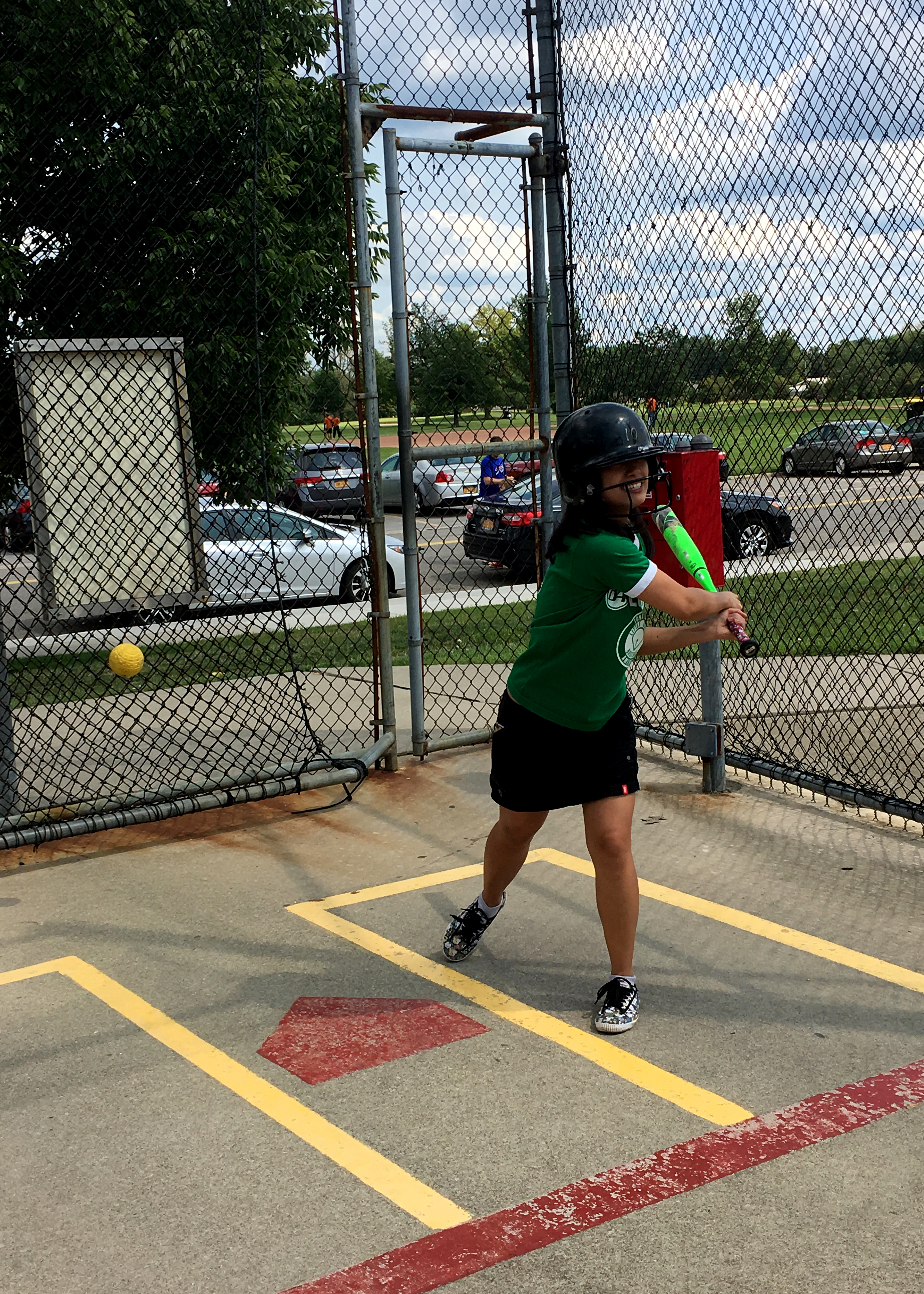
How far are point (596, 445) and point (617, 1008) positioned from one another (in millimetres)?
1638

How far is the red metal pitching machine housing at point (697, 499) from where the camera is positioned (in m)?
5.27

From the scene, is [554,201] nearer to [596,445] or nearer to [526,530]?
[596,445]

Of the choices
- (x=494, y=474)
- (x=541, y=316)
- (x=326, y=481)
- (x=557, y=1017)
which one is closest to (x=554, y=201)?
(x=541, y=316)

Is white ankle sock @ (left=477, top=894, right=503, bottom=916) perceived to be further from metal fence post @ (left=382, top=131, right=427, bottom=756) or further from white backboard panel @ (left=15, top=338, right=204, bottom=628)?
white backboard panel @ (left=15, top=338, right=204, bottom=628)

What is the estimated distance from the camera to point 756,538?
1084 cm

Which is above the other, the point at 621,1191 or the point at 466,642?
the point at 466,642

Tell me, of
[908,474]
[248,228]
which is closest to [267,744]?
[248,228]

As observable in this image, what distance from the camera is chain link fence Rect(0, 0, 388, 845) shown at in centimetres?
613

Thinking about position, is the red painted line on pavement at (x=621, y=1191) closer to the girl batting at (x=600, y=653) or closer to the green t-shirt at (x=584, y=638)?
the girl batting at (x=600, y=653)

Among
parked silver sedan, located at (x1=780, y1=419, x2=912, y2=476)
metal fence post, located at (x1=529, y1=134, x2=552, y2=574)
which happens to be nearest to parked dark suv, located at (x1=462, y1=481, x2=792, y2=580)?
metal fence post, located at (x1=529, y1=134, x2=552, y2=574)

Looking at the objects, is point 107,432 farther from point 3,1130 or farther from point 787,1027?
point 787,1027

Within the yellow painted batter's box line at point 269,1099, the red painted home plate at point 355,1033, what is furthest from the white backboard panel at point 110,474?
the red painted home plate at point 355,1033

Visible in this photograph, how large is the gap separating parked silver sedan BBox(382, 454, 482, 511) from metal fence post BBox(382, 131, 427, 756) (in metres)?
0.13

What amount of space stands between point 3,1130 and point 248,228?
18.9ft
